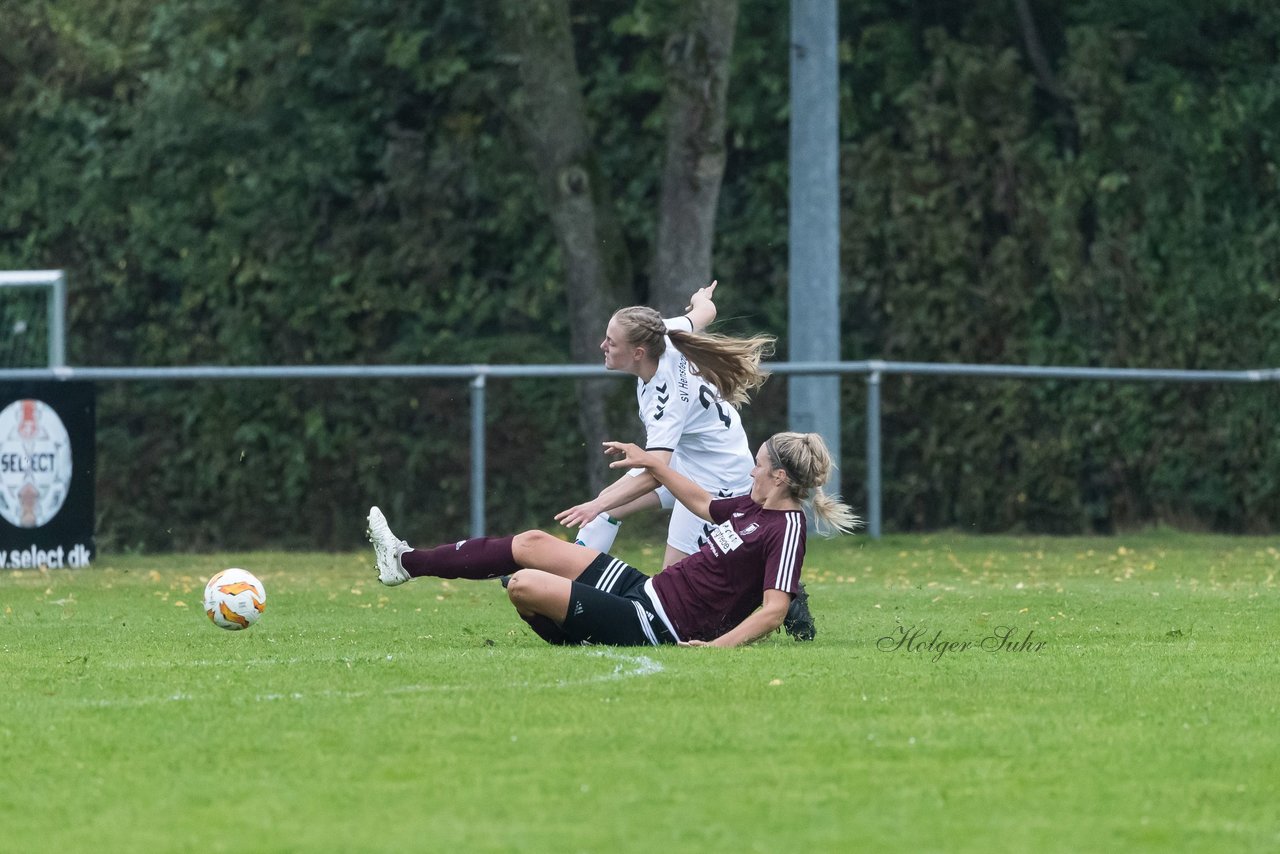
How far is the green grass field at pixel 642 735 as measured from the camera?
5.80 meters

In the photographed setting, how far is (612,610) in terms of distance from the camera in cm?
978

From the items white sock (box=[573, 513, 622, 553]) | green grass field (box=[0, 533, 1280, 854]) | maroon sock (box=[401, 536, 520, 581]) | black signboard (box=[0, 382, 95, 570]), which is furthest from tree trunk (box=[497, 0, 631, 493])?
maroon sock (box=[401, 536, 520, 581])

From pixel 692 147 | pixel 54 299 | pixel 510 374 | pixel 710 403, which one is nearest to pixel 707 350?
pixel 710 403

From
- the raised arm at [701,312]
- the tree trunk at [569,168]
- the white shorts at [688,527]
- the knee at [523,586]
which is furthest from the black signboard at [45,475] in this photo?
the knee at [523,586]

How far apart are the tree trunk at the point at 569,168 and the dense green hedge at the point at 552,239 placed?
1.46 meters

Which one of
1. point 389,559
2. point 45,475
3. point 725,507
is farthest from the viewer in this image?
point 45,475

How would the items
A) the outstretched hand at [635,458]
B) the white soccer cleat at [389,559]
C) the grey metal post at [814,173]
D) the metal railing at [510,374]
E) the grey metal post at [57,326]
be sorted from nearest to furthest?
the outstretched hand at [635,458], the white soccer cleat at [389,559], the grey metal post at [57,326], the metal railing at [510,374], the grey metal post at [814,173]

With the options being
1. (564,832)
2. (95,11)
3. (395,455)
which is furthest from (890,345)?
(564,832)

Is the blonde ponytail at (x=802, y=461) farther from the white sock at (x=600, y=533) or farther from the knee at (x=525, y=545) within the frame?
the white sock at (x=600, y=533)

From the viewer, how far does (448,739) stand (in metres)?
7.19

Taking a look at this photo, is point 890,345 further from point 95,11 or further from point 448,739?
point 448,739

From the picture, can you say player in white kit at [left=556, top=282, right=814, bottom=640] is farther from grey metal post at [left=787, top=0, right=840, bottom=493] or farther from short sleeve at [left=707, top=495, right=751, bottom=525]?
grey metal post at [left=787, top=0, right=840, bottom=493]

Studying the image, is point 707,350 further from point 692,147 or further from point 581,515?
point 692,147

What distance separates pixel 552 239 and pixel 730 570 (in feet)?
44.1
